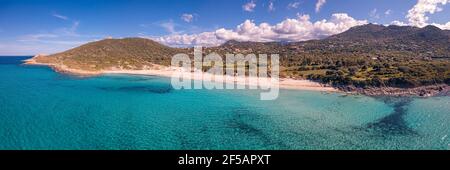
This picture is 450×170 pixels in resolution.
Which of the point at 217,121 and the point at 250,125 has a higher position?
the point at 217,121

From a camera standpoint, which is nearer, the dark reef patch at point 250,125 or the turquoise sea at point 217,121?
the turquoise sea at point 217,121

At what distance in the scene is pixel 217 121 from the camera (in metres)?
43.2

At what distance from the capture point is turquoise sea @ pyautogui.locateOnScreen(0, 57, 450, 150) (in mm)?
33688

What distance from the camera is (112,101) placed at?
5778 cm

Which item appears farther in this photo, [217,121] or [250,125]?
[217,121]

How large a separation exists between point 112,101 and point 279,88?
4327 cm

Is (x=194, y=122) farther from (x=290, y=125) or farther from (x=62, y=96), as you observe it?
(x=62, y=96)

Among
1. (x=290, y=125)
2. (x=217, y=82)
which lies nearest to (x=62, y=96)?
(x=217, y=82)

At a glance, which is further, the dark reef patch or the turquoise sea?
the dark reef patch

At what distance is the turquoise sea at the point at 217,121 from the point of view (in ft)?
111
